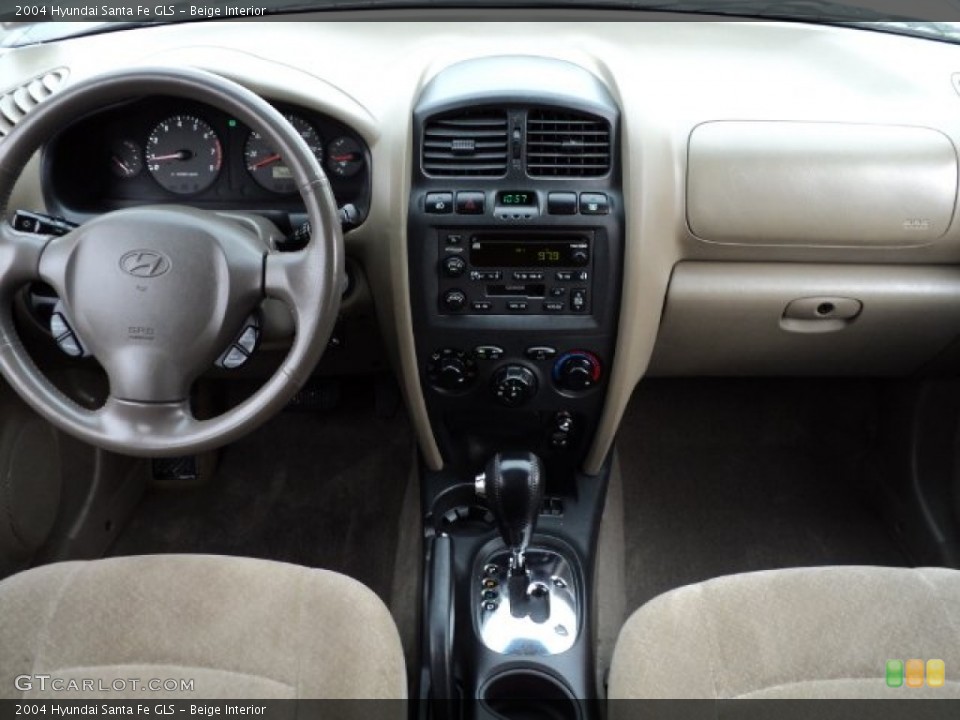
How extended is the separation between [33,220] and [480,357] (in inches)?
31.3

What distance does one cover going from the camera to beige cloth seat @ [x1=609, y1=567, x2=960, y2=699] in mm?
1251

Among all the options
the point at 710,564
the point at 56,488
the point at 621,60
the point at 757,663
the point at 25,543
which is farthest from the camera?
the point at 710,564

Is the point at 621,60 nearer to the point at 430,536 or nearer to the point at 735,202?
the point at 735,202

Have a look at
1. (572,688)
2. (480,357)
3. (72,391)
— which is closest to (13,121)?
(72,391)

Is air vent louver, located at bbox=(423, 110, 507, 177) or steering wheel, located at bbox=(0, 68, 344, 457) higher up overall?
air vent louver, located at bbox=(423, 110, 507, 177)

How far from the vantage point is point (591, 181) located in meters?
1.59

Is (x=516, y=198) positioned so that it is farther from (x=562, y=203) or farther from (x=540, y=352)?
(x=540, y=352)

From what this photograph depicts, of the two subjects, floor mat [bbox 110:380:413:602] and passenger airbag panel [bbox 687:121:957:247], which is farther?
floor mat [bbox 110:380:413:602]

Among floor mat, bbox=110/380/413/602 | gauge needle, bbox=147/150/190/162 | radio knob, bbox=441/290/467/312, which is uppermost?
gauge needle, bbox=147/150/190/162

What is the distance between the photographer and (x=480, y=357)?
68.8 inches

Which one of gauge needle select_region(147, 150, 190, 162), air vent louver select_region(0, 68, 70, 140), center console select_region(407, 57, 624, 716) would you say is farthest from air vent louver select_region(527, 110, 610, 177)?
air vent louver select_region(0, 68, 70, 140)

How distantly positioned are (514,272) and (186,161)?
0.64 meters

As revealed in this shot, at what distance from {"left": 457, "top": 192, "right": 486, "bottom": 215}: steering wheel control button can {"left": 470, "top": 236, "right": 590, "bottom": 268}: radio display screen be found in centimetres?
5

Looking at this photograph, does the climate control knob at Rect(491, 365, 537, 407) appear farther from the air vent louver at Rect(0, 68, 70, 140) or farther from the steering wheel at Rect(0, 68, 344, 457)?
the air vent louver at Rect(0, 68, 70, 140)
